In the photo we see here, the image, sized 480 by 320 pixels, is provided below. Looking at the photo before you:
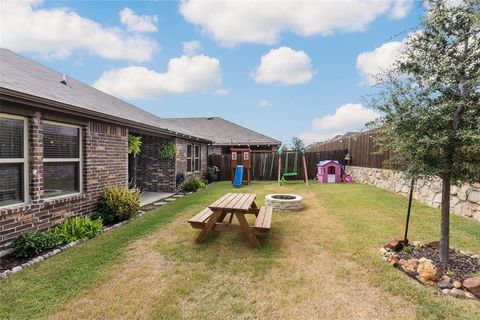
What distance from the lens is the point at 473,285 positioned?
2.77m

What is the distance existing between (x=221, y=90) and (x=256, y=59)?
324 inches

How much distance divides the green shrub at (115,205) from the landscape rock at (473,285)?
5977mm

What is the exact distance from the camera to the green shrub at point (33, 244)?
375cm

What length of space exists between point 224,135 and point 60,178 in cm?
1493

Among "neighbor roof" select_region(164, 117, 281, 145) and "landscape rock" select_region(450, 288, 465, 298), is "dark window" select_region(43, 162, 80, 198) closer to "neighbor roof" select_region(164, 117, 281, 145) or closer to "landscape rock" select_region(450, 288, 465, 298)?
"landscape rock" select_region(450, 288, 465, 298)

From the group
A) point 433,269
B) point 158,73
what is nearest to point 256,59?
point 158,73

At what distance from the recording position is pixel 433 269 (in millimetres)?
3025

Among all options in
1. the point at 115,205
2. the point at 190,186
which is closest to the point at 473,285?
the point at 115,205

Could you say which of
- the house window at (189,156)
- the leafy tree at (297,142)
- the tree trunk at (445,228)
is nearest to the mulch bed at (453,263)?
the tree trunk at (445,228)

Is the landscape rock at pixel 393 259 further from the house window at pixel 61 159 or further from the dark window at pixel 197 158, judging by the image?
the dark window at pixel 197 158

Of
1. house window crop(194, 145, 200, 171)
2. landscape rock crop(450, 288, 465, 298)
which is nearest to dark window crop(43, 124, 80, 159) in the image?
landscape rock crop(450, 288, 465, 298)

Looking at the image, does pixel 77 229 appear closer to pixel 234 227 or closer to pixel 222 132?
pixel 234 227

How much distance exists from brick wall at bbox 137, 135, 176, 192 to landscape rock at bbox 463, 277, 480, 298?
887 centimetres

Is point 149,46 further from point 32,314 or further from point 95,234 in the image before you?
point 32,314
